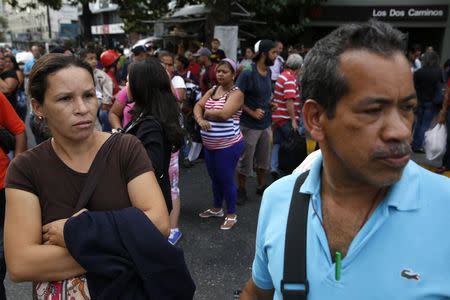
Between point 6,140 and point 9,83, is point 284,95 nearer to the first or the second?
point 6,140

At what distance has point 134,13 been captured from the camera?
53.4 feet

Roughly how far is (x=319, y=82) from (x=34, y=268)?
1245mm

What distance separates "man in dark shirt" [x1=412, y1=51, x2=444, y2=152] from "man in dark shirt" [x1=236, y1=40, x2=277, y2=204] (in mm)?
3478

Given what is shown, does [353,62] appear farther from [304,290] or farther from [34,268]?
[34,268]

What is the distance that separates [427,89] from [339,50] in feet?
22.7

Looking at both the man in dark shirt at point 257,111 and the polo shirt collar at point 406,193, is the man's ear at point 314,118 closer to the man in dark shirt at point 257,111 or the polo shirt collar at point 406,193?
the polo shirt collar at point 406,193

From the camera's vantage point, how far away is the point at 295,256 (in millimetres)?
1133

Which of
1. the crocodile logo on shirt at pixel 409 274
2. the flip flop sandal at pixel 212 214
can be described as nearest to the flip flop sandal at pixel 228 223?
the flip flop sandal at pixel 212 214

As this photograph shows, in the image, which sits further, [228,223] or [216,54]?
[216,54]

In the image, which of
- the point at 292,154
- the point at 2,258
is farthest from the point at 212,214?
the point at 2,258

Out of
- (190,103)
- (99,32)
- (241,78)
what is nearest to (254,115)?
(241,78)

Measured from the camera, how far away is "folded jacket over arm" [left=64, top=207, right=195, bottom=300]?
1.46 meters

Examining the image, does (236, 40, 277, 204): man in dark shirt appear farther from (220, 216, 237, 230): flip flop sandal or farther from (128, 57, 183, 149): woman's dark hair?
(128, 57, 183, 149): woman's dark hair

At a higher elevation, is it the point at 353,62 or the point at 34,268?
the point at 353,62
